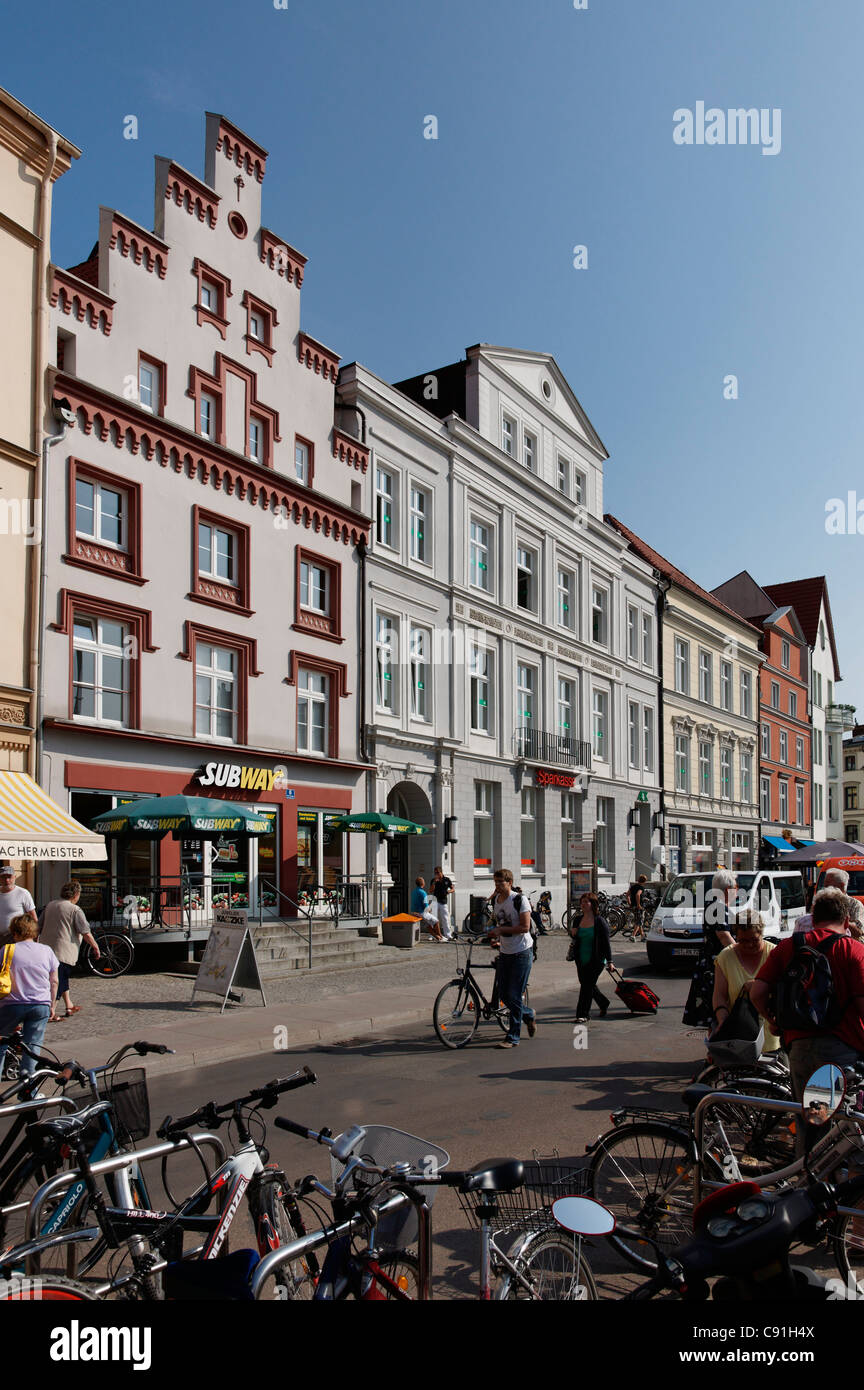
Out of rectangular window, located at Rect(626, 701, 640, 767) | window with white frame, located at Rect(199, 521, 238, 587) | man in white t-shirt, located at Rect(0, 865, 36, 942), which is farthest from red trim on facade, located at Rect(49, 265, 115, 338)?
rectangular window, located at Rect(626, 701, 640, 767)

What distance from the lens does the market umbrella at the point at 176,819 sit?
55.6 feet

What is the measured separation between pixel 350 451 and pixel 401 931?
1135 cm

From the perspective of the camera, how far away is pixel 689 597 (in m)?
45.2

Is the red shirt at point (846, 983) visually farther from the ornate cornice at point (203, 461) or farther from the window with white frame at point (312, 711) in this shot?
the window with white frame at point (312, 711)

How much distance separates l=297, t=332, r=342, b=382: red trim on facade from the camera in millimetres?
23891

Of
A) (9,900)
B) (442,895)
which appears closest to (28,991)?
(9,900)

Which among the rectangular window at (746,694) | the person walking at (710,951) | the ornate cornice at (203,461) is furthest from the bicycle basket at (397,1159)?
the rectangular window at (746,694)

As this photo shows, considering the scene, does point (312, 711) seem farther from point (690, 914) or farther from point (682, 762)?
point (682, 762)

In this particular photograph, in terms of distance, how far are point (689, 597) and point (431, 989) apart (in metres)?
32.0

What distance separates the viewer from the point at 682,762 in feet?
146

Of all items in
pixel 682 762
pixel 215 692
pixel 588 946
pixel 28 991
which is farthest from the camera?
pixel 682 762

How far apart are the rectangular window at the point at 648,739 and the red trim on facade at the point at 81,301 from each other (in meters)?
27.4
